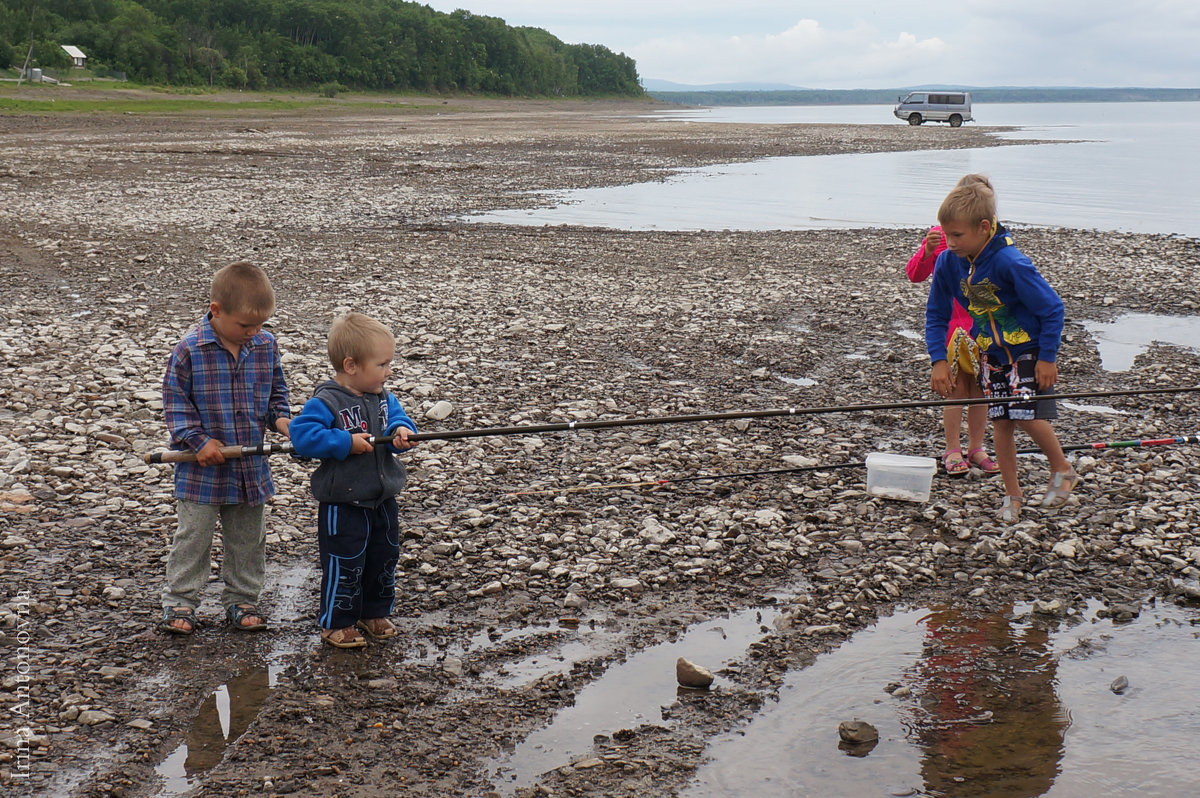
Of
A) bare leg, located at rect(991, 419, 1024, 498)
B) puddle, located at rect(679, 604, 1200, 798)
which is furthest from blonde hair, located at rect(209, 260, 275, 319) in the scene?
bare leg, located at rect(991, 419, 1024, 498)

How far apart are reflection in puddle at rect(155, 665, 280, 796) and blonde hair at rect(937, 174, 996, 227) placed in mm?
4078

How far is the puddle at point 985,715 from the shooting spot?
12.1 ft

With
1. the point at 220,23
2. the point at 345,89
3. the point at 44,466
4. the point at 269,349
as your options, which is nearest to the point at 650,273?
the point at 44,466

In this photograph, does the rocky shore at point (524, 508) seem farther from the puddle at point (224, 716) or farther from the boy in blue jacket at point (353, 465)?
the boy in blue jacket at point (353, 465)

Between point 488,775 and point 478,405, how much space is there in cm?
464

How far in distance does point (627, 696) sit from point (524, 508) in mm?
2070

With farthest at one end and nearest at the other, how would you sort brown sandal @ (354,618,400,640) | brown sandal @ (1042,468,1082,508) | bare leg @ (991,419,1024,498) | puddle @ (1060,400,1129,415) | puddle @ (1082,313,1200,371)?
puddle @ (1082,313,1200,371) < puddle @ (1060,400,1129,415) < brown sandal @ (1042,468,1082,508) < bare leg @ (991,419,1024,498) < brown sandal @ (354,618,400,640)

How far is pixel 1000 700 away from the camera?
4.22m

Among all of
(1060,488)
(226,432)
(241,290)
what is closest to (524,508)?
(226,432)

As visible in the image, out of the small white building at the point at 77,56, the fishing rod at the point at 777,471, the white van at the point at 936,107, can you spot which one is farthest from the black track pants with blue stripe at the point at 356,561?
the small white building at the point at 77,56

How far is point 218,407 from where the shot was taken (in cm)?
448

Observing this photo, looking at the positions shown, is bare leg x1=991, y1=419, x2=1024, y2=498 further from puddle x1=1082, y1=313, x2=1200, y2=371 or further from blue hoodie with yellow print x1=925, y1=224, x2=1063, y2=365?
puddle x1=1082, y1=313, x2=1200, y2=371

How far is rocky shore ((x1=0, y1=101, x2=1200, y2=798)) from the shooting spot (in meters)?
3.94

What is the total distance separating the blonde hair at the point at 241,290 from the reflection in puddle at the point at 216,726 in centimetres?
147
